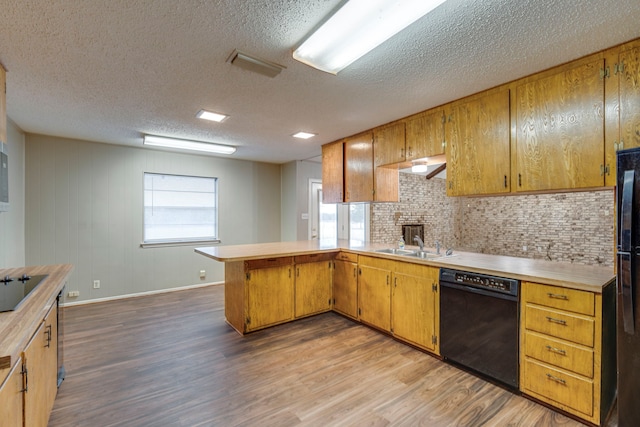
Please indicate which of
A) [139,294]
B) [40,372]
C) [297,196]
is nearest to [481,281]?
[40,372]

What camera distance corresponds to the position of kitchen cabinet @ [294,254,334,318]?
3680 millimetres

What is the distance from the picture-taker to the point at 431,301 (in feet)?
9.09

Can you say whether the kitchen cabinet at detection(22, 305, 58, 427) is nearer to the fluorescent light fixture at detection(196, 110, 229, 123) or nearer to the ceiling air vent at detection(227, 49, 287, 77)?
the ceiling air vent at detection(227, 49, 287, 77)

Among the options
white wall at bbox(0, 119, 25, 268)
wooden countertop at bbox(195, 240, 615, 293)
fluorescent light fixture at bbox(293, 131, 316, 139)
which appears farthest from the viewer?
fluorescent light fixture at bbox(293, 131, 316, 139)

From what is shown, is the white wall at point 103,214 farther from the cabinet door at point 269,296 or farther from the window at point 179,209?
the cabinet door at point 269,296

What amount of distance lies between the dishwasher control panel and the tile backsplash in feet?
10.0

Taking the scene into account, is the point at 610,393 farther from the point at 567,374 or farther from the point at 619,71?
the point at 619,71

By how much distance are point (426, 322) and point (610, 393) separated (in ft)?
4.17

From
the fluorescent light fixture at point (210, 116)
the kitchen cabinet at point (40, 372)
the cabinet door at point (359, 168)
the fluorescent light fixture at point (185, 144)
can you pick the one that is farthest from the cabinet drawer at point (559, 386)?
the fluorescent light fixture at point (185, 144)

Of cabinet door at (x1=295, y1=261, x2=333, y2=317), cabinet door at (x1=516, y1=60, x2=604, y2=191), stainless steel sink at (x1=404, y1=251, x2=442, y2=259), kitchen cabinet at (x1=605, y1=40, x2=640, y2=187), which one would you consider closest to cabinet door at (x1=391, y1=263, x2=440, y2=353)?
stainless steel sink at (x1=404, y1=251, x2=442, y2=259)

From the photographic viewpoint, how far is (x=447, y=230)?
870 centimetres

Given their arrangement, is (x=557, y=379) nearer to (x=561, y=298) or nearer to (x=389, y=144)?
(x=561, y=298)

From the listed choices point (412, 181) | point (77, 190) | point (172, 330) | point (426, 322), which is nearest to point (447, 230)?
point (412, 181)

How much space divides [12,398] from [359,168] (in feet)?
12.0
